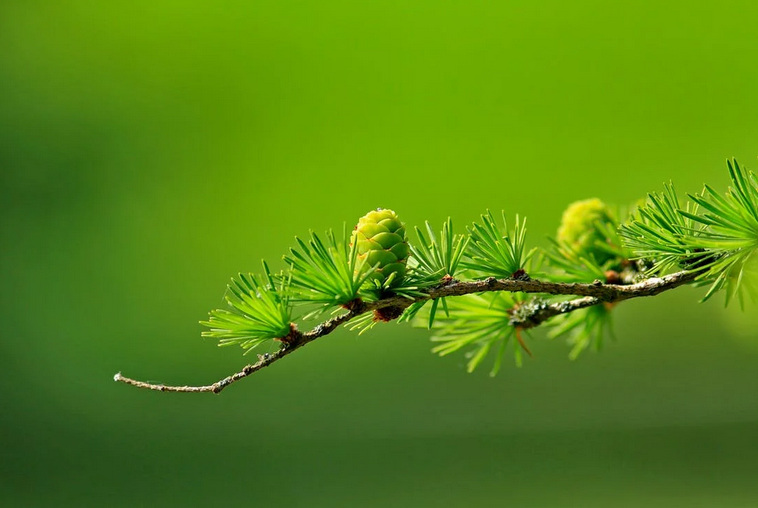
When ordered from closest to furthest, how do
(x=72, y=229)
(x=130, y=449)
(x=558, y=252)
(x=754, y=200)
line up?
(x=754, y=200) → (x=558, y=252) → (x=130, y=449) → (x=72, y=229)

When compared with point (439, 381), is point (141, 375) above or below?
above

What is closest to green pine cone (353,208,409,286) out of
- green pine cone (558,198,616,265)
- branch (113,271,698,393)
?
branch (113,271,698,393)

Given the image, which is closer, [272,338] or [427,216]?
[272,338]

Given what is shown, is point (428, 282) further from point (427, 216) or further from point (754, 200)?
point (427, 216)

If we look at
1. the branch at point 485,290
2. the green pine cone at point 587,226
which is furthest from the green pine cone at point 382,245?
the green pine cone at point 587,226

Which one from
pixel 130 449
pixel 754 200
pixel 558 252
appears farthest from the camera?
pixel 130 449

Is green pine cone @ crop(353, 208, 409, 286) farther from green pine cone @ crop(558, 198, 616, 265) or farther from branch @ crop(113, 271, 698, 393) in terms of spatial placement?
green pine cone @ crop(558, 198, 616, 265)

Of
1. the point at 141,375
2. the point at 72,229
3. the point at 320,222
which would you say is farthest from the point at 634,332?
the point at 72,229
